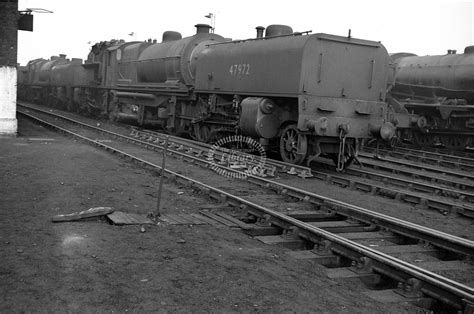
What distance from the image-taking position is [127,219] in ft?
21.3

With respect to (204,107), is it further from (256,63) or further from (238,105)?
(256,63)

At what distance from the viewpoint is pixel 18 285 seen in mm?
4121

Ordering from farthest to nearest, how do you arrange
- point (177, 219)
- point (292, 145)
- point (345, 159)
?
1. point (345, 159)
2. point (292, 145)
3. point (177, 219)

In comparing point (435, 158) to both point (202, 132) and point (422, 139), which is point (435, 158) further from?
point (202, 132)

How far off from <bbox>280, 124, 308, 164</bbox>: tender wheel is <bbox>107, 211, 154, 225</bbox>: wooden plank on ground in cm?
533

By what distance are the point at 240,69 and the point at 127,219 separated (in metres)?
7.28

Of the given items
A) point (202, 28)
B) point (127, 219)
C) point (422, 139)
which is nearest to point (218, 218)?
point (127, 219)

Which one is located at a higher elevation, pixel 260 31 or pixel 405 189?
pixel 260 31

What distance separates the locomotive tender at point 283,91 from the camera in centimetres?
1103

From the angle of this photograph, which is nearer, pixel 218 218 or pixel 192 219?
pixel 192 219

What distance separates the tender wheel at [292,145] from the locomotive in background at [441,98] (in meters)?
7.37

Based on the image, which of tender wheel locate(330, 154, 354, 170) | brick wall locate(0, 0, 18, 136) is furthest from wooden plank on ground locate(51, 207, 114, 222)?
brick wall locate(0, 0, 18, 136)

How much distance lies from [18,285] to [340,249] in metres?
3.15


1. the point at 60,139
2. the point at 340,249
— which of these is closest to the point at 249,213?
the point at 340,249
